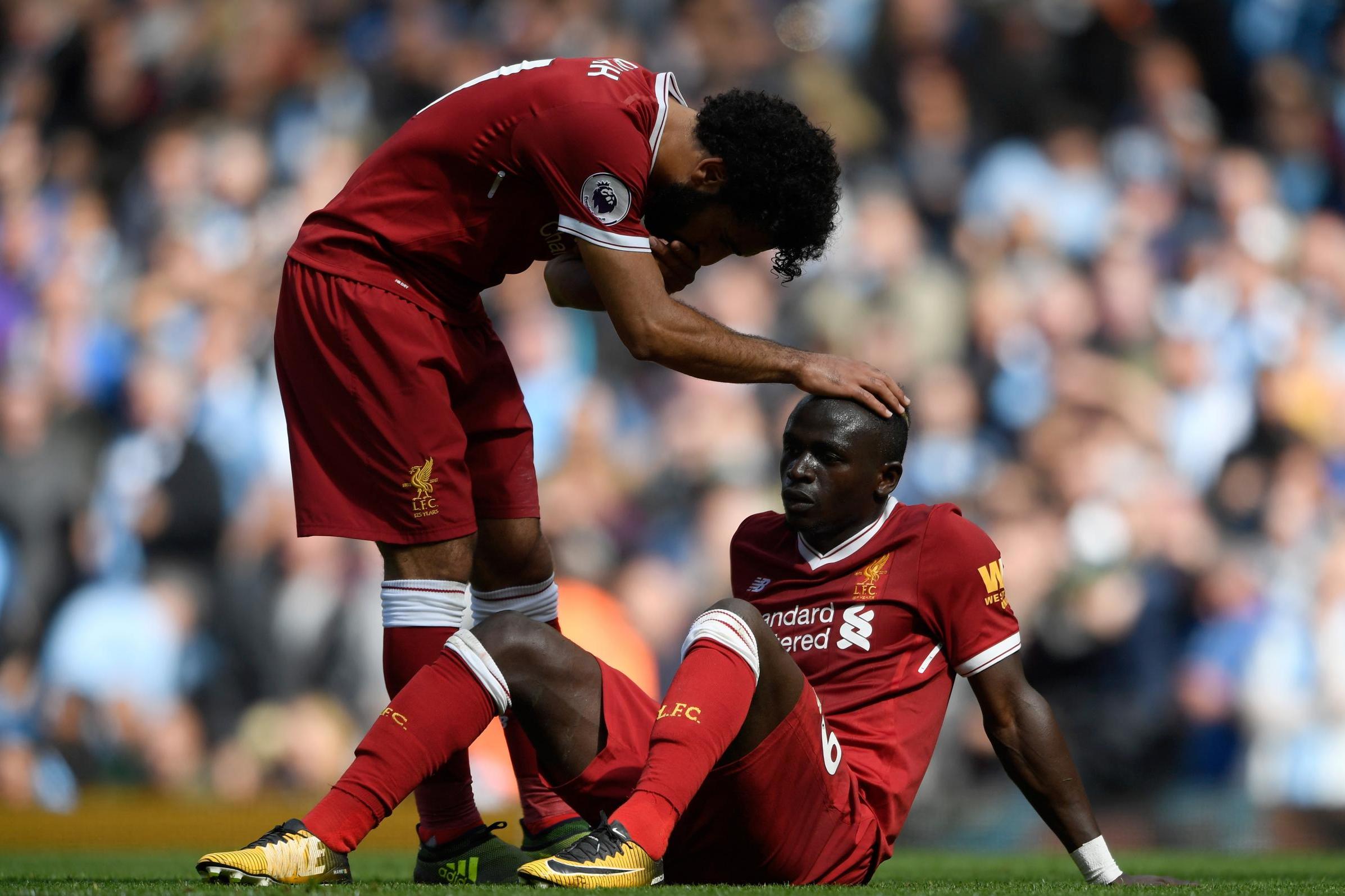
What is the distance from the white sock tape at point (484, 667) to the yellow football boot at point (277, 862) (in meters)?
0.38

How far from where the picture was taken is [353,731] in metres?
6.94

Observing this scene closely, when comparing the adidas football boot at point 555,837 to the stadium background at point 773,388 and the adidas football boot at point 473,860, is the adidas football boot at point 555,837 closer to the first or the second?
the adidas football boot at point 473,860

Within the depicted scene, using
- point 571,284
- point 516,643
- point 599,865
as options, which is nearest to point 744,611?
point 516,643

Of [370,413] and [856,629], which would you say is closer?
[856,629]

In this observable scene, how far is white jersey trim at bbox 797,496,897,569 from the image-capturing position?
9.59ft

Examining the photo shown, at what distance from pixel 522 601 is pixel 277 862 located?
1.16 metres

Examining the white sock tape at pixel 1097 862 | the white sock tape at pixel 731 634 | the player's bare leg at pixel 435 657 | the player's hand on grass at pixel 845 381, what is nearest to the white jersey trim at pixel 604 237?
the player's hand on grass at pixel 845 381

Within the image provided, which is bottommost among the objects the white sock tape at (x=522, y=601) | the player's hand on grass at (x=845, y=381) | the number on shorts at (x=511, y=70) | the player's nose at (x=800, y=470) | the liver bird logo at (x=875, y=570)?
the white sock tape at (x=522, y=601)

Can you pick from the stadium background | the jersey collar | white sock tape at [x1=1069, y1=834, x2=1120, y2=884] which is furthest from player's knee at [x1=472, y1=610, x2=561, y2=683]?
the stadium background

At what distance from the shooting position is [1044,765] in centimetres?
281

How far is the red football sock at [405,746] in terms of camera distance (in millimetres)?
2404

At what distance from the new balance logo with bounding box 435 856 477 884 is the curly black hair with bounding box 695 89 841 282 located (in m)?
1.51

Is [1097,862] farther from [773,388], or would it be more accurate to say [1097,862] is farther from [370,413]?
[773,388]

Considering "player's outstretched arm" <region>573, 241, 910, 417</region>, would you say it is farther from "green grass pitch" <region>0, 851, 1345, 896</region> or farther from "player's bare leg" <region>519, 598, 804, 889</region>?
"green grass pitch" <region>0, 851, 1345, 896</region>
